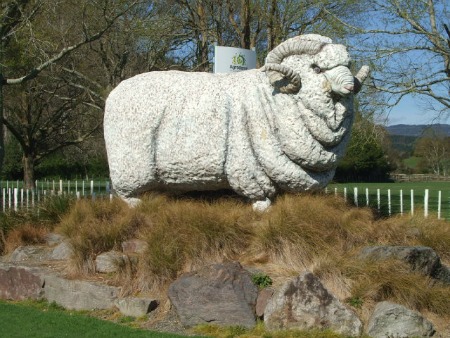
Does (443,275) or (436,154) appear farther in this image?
(436,154)

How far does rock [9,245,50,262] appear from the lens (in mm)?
8992

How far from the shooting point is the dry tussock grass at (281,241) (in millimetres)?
6777

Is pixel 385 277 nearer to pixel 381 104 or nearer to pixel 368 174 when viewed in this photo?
pixel 381 104

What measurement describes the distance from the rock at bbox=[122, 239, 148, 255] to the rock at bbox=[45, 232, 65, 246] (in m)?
1.41

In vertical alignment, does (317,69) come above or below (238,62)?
below

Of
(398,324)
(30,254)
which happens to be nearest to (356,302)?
(398,324)

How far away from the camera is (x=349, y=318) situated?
649 cm

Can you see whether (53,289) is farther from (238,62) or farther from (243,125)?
(238,62)

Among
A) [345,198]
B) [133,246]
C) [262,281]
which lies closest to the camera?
[262,281]

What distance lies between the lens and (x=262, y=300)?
6.85 meters

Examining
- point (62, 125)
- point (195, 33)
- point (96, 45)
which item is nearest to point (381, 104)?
point (195, 33)

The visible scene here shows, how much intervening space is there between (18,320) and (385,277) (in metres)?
3.95

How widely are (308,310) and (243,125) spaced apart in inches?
113

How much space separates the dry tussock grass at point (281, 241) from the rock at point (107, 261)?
4.8 inches
